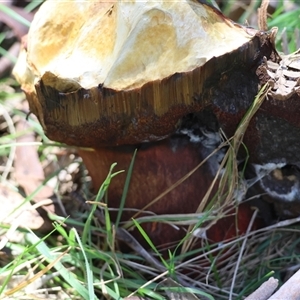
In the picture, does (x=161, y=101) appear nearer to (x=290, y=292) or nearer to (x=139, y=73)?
(x=139, y=73)

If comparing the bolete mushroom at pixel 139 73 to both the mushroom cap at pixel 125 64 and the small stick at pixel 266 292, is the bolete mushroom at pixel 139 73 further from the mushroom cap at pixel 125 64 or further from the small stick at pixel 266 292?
the small stick at pixel 266 292

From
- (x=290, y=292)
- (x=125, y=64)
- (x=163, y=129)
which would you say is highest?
(x=125, y=64)

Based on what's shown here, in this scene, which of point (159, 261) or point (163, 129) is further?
point (159, 261)

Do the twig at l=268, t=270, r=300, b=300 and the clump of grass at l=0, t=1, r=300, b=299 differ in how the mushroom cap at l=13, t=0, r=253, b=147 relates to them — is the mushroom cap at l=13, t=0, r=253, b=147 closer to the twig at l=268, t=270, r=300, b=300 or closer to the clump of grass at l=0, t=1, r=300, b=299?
the clump of grass at l=0, t=1, r=300, b=299

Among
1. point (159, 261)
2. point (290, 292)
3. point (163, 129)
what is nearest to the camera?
point (290, 292)

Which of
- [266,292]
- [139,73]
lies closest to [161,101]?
[139,73]

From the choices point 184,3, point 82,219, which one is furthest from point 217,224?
point 184,3

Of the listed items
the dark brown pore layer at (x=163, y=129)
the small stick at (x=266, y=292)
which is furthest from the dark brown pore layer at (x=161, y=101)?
the small stick at (x=266, y=292)

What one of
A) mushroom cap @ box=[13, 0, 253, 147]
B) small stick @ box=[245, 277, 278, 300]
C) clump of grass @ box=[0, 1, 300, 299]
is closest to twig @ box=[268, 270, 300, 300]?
small stick @ box=[245, 277, 278, 300]
